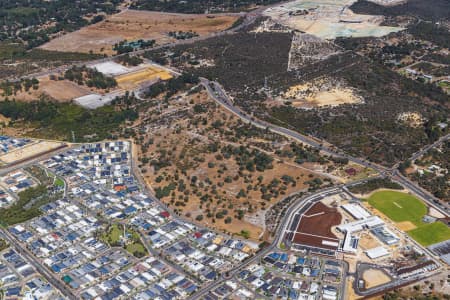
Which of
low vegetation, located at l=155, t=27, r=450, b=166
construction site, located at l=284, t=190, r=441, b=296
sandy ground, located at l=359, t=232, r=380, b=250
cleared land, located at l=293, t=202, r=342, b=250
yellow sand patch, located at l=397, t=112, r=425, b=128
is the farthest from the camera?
yellow sand patch, located at l=397, t=112, r=425, b=128

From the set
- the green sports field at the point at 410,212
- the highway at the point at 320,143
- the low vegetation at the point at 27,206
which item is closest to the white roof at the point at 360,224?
the green sports field at the point at 410,212

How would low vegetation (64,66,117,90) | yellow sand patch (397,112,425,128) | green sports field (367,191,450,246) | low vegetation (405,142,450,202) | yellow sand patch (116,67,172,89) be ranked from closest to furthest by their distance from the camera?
green sports field (367,191,450,246)
low vegetation (405,142,450,202)
yellow sand patch (397,112,425,128)
low vegetation (64,66,117,90)
yellow sand patch (116,67,172,89)

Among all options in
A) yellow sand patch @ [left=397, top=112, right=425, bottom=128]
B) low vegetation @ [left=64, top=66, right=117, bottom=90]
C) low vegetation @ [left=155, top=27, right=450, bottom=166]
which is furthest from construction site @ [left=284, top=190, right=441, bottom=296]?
low vegetation @ [left=64, top=66, right=117, bottom=90]

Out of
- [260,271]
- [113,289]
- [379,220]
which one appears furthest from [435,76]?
[113,289]

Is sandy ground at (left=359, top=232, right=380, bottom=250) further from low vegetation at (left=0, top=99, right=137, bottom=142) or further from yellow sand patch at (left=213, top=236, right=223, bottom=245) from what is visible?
low vegetation at (left=0, top=99, right=137, bottom=142)

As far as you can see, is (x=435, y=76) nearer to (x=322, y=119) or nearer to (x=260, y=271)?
(x=322, y=119)

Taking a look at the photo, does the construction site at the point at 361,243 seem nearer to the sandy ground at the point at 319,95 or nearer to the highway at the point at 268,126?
the highway at the point at 268,126
